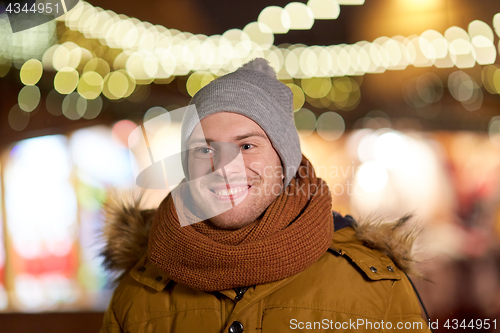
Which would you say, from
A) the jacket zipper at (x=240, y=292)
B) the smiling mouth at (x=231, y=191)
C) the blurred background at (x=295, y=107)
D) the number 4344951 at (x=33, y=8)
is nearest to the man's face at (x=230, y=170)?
the smiling mouth at (x=231, y=191)

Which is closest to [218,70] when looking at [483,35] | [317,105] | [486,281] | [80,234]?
[317,105]

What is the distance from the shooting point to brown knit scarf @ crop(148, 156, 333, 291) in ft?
3.03

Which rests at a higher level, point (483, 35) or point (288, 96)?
point (483, 35)

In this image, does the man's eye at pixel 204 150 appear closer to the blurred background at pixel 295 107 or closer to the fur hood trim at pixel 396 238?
the fur hood trim at pixel 396 238

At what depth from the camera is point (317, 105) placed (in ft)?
7.93

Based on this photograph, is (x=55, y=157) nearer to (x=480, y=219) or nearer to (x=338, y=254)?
(x=338, y=254)

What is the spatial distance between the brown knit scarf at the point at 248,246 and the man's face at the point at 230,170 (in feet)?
0.15

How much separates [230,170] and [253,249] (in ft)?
0.77

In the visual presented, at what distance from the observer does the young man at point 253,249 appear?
0.92 meters

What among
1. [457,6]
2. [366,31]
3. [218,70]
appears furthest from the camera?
[218,70]

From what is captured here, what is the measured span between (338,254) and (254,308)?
294 millimetres

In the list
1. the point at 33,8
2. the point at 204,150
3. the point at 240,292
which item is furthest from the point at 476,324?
the point at 33,8

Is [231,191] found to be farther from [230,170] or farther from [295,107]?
[295,107]

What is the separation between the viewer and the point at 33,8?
1947mm
